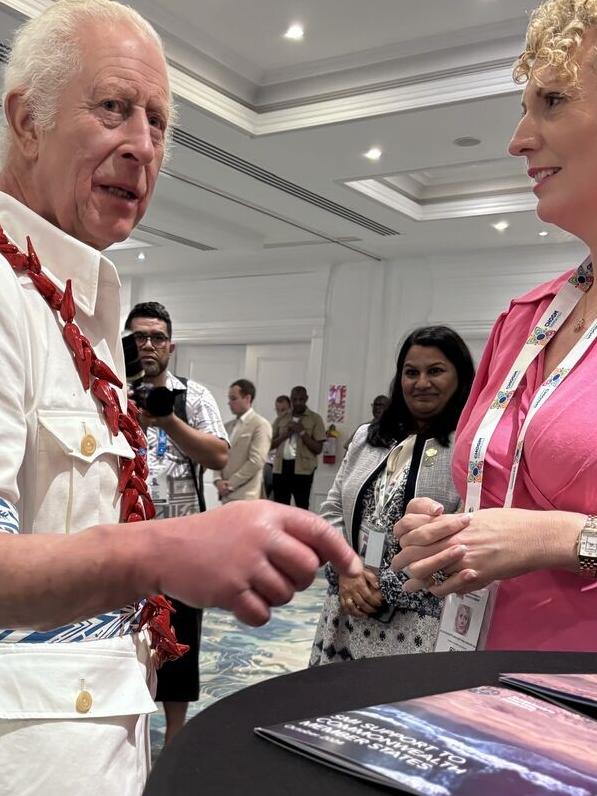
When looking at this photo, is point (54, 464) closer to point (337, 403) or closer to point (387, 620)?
point (387, 620)

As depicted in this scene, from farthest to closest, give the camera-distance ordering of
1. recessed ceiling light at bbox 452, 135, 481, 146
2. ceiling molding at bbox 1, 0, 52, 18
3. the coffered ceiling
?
1. recessed ceiling light at bbox 452, 135, 481, 146
2. the coffered ceiling
3. ceiling molding at bbox 1, 0, 52, 18

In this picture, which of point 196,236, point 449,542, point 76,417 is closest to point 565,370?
point 449,542

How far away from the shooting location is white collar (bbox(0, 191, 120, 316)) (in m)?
0.96

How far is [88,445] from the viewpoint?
3.00ft

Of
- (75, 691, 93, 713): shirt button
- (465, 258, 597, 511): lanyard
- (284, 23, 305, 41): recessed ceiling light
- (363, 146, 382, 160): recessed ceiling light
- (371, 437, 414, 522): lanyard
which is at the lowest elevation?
(75, 691, 93, 713): shirt button

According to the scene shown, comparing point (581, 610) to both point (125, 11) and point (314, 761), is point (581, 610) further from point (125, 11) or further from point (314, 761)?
point (125, 11)

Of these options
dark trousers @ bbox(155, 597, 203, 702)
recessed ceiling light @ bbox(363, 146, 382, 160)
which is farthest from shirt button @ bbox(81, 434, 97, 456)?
recessed ceiling light @ bbox(363, 146, 382, 160)

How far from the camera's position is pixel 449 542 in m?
1.17

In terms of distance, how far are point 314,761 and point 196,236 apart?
30.9 feet

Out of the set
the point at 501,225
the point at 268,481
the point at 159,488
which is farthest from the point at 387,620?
the point at 268,481

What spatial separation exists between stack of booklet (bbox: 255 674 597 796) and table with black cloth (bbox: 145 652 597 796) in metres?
0.02

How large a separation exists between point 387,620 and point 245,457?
494 cm

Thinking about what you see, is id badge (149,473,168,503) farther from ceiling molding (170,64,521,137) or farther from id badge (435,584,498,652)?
ceiling molding (170,64,521,137)

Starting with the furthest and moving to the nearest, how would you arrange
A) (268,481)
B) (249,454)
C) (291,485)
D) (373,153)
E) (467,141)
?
(268,481)
(291,485)
(249,454)
(373,153)
(467,141)
